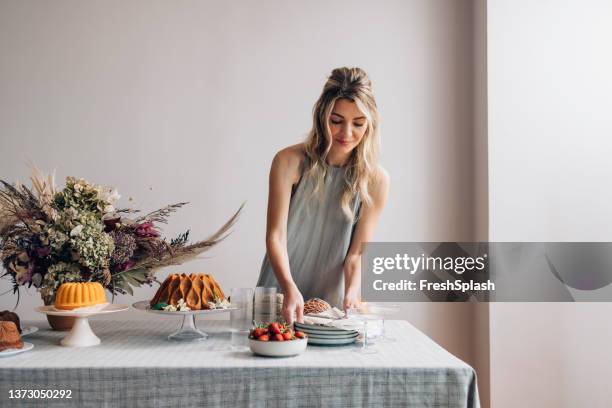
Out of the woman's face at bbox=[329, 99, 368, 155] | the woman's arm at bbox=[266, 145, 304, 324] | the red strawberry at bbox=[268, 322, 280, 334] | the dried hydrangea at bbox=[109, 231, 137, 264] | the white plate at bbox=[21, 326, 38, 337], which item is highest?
the woman's face at bbox=[329, 99, 368, 155]

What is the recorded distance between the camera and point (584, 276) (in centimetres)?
306

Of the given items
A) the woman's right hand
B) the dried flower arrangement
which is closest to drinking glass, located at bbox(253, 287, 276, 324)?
the woman's right hand

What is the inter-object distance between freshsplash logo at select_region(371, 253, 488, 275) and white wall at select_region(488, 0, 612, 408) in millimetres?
258

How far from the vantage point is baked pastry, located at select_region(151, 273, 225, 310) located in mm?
1716

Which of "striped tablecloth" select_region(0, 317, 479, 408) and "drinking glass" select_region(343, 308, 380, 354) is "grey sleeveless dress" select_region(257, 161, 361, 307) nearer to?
"drinking glass" select_region(343, 308, 380, 354)

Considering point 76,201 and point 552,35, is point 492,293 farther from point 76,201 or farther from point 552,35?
point 76,201

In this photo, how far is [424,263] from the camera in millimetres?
3381

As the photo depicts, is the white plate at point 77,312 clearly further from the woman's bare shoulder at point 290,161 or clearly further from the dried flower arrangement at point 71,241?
the woman's bare shoulder at point 290,161

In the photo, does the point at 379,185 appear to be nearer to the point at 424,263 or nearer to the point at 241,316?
the point at 241,316

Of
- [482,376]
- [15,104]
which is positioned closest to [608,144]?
[482,376]

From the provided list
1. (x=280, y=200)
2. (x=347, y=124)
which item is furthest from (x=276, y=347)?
(x=347, y=124)

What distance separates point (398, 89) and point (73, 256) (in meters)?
2.19

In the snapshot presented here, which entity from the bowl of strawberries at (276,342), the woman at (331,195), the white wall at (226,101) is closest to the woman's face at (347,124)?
the woman at (331,195)

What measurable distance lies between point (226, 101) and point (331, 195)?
1388mm
